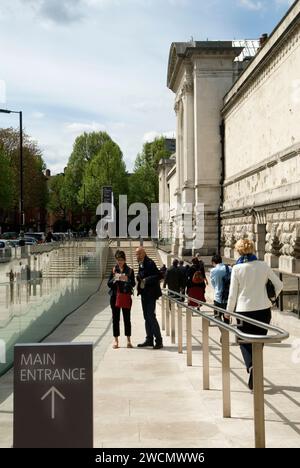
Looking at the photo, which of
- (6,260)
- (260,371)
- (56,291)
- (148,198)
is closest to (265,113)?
(56,291)

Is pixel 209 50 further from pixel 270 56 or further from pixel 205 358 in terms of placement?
pixel 205 358

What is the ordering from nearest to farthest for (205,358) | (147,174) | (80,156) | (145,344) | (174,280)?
(205,358) → (145,344) → (174,280) → (80,156) → (147,174)

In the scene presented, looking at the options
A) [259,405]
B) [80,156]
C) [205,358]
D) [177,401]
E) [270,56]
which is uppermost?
[80,156]

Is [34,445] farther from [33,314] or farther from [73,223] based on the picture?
[73,223]

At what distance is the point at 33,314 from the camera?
11.6 m

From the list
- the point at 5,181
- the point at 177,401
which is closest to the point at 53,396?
the point at 177,401

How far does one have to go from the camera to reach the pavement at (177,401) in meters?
5.71

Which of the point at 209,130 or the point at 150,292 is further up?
the point at 209,130

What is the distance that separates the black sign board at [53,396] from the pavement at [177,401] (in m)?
1.40

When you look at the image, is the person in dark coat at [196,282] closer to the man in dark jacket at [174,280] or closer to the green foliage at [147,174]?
the man in dark jacket at [174,280]

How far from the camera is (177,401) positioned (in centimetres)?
718

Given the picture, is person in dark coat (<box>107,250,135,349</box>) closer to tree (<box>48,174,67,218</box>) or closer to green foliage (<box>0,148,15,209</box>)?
green foliage (<box>0,148,15,209</box>)

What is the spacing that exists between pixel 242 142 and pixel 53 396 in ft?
93.3

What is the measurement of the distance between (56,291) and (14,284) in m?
5.19
